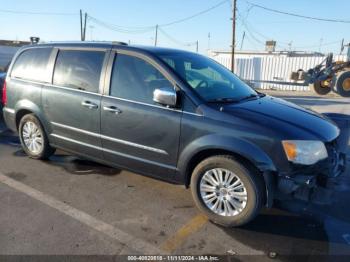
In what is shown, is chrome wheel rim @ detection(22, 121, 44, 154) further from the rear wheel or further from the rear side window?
the rear wheel

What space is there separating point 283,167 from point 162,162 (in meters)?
1.32

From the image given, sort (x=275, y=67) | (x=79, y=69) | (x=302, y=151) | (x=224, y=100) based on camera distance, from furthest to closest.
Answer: (x=275, y=67)
(x=79, y=69)
(x=224, y=100)
(x=302, y=151)

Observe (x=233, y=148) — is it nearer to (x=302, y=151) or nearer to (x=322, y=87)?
(x=302, y=151)

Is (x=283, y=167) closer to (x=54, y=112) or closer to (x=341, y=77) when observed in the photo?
(x=54, y=112)

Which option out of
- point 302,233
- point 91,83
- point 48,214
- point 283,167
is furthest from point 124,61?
point 302,233

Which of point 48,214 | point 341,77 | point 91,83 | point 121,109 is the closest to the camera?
point 48,214

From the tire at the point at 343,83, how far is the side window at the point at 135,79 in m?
13.8

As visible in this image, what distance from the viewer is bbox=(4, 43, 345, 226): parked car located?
3.17m

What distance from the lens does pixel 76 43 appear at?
15.2 ft

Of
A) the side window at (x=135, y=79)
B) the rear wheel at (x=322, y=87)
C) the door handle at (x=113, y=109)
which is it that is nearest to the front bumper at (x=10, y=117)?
the door handle at (x=113, y=109)

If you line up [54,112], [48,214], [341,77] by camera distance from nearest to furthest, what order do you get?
[48,214]
[54,112]
[341,77]

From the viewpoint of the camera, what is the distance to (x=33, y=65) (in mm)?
4996

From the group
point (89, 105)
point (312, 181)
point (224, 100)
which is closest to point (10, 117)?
point (89, 105)

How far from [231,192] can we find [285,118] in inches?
37.1
